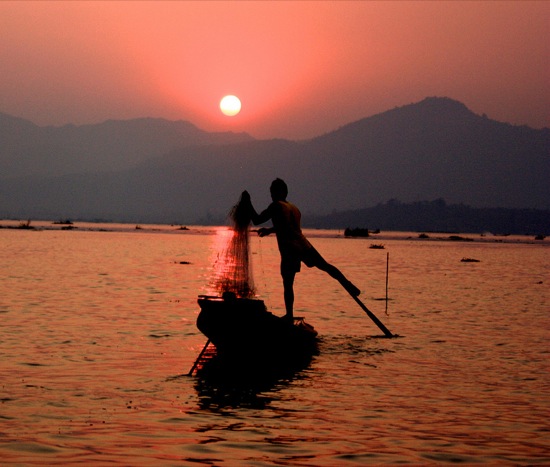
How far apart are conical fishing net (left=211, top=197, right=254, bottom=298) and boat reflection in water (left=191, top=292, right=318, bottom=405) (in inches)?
39.8

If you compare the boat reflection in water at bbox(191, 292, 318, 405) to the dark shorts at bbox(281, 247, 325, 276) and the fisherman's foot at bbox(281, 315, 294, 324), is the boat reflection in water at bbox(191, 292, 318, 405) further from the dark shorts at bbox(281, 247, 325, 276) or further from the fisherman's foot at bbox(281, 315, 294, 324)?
the dark shorts at bbox(281, 247, 325, 276)

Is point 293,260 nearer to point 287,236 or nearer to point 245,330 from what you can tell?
point 287,236

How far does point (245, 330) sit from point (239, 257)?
1.96m

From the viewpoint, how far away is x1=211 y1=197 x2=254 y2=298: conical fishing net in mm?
16625

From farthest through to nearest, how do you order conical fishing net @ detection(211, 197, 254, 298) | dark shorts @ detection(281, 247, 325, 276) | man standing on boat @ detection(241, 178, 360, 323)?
dark shorts @ detection(281, 247, 325, 276) < man standing on boat @ detection(241, 178, 360, 323) < conical fishing net @ detection(211, 197, 254, 298)

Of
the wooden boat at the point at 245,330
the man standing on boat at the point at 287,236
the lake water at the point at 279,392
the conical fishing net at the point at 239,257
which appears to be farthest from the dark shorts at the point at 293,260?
the lake water at the point at 279,392

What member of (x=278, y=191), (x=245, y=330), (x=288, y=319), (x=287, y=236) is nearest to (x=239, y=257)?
(x=287, y=236)

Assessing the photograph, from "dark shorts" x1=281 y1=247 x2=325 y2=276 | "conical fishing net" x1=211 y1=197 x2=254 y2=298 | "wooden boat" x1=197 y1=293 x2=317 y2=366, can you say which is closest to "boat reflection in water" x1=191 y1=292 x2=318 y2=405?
"wooden boat" x1=197 y1=293 x2=317 y2=366

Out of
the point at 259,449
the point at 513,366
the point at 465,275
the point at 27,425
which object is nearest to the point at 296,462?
the point at 259,449

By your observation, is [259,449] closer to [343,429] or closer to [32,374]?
[343,429]

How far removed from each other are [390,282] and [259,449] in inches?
1295

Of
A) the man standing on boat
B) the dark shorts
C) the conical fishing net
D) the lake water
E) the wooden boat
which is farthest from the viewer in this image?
the dark shorts

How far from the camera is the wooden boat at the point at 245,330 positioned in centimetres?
1489

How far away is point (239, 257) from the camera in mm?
16734
